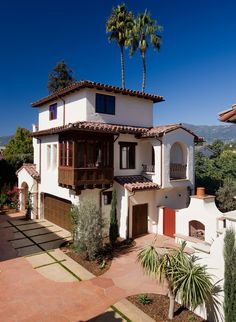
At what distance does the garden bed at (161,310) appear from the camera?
29.1 ft

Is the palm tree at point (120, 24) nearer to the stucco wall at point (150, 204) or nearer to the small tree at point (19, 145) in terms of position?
the stucco wall at point (150, 204)

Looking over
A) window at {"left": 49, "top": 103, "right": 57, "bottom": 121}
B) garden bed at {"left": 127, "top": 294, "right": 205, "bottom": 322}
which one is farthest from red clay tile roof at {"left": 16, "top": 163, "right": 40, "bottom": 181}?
garden bed at {"left": 127, "top": 294, "right": 205, "bottom": 322}

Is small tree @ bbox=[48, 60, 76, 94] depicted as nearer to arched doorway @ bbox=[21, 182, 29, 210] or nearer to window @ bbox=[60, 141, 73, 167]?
arched doorway @ bbox=[21, 182, 29, 210]

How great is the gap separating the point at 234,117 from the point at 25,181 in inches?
887

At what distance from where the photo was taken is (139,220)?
1850 cm

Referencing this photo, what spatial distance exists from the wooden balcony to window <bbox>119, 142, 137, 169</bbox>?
2459mm

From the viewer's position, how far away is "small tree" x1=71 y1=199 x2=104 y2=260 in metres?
13.7

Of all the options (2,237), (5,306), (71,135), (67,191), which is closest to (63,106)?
(71,135)

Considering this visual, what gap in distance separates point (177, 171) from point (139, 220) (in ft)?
18.4

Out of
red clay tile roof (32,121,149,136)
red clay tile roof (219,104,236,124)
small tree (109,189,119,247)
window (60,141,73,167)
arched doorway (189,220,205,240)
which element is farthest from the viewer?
arched doorway (189,220,205,240)

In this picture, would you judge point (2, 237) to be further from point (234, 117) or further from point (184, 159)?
point (234, 117)

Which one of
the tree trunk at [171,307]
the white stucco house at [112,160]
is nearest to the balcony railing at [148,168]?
the white stucco house at [112,160]

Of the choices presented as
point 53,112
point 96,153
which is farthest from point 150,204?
point 53,112

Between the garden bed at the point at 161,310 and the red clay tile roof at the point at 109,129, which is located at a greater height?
the red clay tile roof at the point at 109,129
